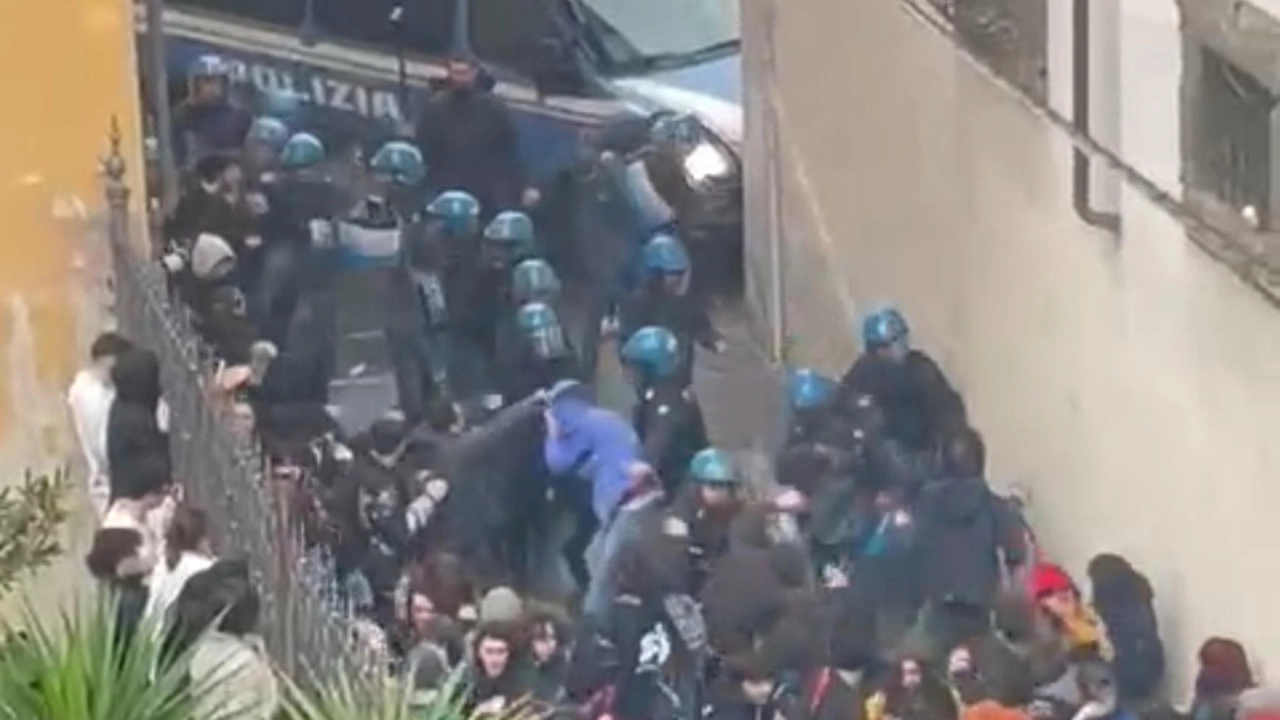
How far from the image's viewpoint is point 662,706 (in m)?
12.0

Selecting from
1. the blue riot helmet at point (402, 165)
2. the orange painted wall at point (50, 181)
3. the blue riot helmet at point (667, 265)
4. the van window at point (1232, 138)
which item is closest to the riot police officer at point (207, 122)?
the blue riot helmet at point (402, 165)

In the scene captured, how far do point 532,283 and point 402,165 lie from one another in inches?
84.3

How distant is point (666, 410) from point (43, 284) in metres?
2.58

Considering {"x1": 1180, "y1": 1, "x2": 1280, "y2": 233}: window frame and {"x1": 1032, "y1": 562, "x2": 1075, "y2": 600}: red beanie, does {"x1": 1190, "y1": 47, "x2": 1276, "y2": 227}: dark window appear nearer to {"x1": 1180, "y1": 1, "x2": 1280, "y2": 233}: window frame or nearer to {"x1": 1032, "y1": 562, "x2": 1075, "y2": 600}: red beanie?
{"x1": 1180, "y1": 1, "x2": 1280, "y2": 233}: window frame

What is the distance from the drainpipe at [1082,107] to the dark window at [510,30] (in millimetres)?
7123

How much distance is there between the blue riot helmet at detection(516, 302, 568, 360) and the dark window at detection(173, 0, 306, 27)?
5.96m

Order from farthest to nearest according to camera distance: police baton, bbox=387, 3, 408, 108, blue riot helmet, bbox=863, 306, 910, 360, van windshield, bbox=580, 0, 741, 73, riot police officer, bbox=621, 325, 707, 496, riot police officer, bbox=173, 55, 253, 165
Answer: police baton, bbox=387, 3, 408, 108
van windshield, bbox=580, 0, 741, 73
riot police officer, bbox=173, 55, 253, 165
blue riot helmet, bbox=863, 306, 910, 360
riot police officer, bbox=621, 325, 707, 496

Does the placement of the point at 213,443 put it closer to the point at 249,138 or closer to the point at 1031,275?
the point at 1031,275

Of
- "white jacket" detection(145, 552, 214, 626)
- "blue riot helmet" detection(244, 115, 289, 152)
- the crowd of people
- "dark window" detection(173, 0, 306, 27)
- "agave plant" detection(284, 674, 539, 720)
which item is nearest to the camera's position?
"agave plant" detection(284, 674, 539, 720)

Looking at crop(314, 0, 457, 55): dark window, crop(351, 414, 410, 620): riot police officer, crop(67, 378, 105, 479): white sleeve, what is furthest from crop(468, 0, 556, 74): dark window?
crop(67, 378, 105, 479): white sleeve

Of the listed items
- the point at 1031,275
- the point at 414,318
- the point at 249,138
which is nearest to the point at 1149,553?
the point at 1031,275

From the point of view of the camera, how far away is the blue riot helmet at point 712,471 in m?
13.1

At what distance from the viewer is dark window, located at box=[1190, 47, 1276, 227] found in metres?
12.0

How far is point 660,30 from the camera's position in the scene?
21000 mm
